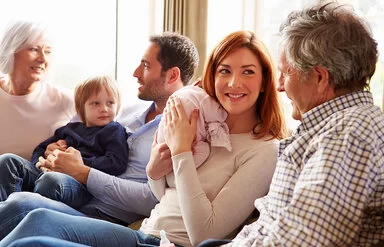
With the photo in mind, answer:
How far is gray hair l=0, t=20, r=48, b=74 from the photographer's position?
10.2 ft

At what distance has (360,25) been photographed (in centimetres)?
170

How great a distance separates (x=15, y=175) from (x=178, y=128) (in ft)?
3.19

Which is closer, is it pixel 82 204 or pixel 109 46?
pixel 82 204

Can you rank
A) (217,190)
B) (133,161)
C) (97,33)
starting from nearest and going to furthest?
1. (217,190)
2. (133,161)
3. (97,33)

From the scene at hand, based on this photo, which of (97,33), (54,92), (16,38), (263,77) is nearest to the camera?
(263,77)

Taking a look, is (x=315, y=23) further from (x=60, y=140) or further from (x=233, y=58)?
(x=60, y=140)

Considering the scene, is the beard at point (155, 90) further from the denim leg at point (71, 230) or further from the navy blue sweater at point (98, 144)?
the denim leg at point (71, 230)

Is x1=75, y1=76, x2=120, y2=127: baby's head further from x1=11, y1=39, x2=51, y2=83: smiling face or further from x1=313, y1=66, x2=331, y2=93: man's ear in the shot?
x1=313, y1=66, x2=331, y2=93: man's ear

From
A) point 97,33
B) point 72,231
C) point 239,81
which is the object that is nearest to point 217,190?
point 239,81

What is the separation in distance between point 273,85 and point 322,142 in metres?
0.70

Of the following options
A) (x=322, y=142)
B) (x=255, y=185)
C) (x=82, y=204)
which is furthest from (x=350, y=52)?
(x=82, y=204)

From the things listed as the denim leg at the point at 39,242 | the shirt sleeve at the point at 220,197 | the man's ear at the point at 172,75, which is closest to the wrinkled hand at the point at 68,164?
the man's ear at the point at 172,75

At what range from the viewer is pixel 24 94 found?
10.5 ft

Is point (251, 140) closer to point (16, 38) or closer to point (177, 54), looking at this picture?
point (177, 54)
